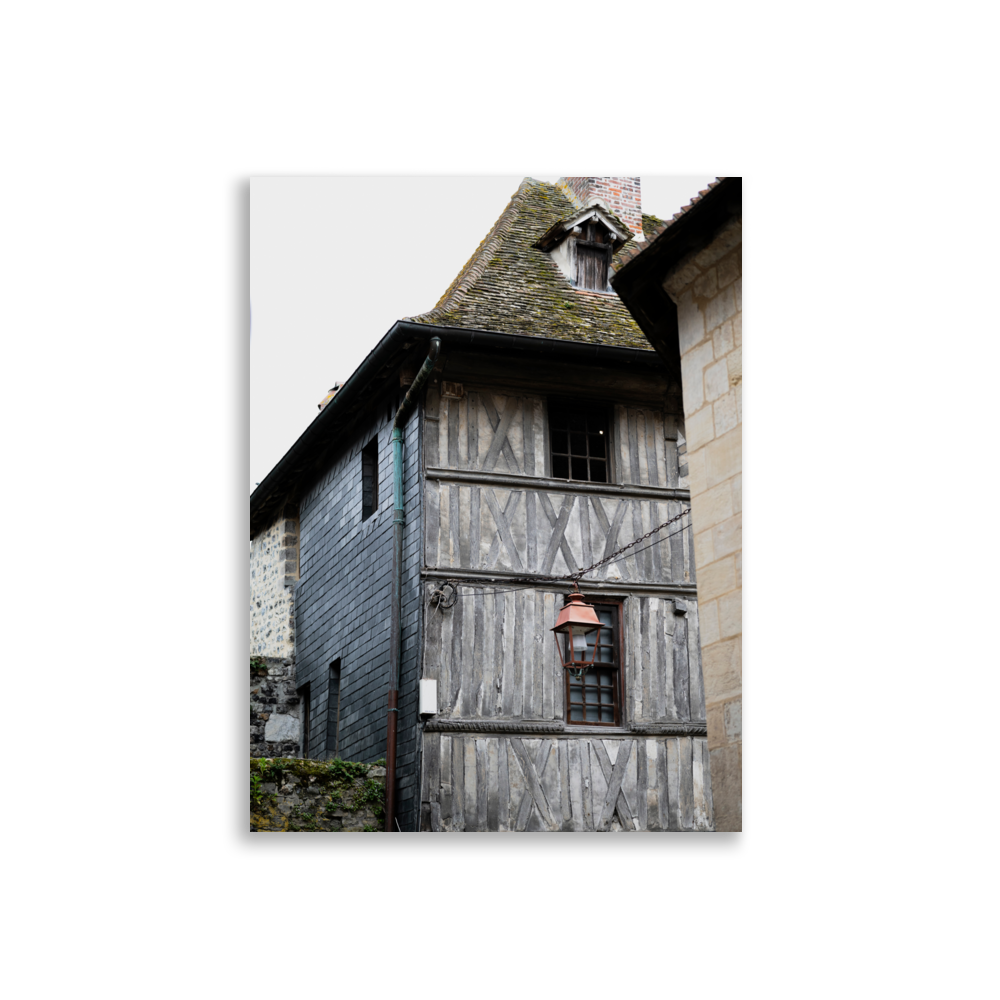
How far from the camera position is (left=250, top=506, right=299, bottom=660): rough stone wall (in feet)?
47.7

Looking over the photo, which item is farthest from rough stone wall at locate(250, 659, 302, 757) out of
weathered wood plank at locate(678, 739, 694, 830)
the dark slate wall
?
weathered wood plank at locate(678, 739, 694, 830)

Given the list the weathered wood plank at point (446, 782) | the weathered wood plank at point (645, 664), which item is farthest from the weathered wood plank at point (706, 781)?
the weathered wood plank at point (446, 782)

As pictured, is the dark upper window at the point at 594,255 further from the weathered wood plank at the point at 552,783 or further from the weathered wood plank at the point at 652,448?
the weathered wood plank at the point at 552,783

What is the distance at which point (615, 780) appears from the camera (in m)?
10.1

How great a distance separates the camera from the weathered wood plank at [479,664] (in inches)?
392

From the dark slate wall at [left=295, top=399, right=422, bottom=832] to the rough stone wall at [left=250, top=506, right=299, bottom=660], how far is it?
207 mm

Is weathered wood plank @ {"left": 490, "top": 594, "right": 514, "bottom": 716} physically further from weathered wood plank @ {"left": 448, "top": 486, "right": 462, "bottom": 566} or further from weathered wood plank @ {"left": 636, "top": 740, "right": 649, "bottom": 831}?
weathered wood plank @ {"left": 636, "top": 740, "right": 649, "bottom": 831}

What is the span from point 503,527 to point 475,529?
0.27 metres

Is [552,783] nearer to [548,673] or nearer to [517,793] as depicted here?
[517,793]

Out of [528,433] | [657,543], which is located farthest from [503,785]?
[528,433]
